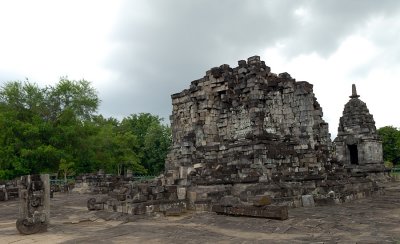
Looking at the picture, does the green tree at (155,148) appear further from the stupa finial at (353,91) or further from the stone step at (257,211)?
the stone step at (257,211)

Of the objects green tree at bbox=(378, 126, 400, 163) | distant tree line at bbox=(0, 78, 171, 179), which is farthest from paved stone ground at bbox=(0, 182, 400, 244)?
green tree at bbox=(378, 126, 400, 163)

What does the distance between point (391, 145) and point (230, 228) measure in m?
53.6

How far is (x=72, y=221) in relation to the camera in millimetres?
11023

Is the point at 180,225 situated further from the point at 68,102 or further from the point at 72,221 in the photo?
the point at 68,102

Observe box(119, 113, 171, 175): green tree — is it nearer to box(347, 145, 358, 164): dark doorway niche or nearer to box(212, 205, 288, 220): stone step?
box(347, 145, 358, 164): dark doorway niche

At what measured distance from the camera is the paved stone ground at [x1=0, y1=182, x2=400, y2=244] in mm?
7238

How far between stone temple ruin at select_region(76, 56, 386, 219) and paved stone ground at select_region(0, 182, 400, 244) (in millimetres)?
736

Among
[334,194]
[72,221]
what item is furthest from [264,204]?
[72,221]

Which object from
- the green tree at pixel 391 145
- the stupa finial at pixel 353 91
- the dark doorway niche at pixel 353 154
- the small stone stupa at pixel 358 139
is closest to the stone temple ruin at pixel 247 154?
the small stone stupa at pixel 358 139

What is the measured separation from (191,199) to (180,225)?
3.20 m

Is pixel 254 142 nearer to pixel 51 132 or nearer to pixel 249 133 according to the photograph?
pixel 249 133

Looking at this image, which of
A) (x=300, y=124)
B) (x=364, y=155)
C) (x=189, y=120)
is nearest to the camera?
(x=300, y=124)

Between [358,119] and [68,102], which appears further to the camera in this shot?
[68,102]

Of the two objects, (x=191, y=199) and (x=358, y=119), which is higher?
(x=358, y=119)
